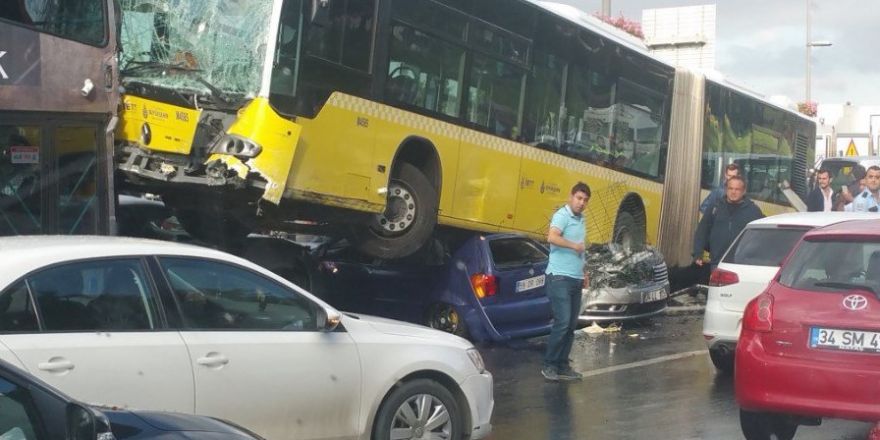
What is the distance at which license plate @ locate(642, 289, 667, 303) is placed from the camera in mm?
13742

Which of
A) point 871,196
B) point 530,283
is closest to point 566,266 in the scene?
point 530,283

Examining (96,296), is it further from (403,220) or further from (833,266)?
(403,220)

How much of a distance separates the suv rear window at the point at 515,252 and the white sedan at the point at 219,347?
17.4ft

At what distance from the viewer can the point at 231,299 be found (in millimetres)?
5930

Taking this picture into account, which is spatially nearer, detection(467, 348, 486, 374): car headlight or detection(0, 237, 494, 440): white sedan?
detection(0, 237, 494, 440): white sedan

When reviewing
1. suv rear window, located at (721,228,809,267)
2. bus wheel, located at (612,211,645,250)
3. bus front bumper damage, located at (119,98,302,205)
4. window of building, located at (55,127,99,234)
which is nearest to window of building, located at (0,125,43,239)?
window of building, located at (55,127,99,234)

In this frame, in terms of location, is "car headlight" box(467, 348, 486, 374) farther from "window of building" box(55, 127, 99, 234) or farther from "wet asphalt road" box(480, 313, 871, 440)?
"window of building" box(55, 127, 99, 234)

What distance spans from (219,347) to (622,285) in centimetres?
869

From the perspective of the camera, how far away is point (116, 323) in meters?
5.36

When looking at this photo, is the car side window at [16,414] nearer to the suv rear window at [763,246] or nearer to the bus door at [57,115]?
the bus door at [57,115]

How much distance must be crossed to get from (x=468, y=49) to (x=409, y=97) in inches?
51.8

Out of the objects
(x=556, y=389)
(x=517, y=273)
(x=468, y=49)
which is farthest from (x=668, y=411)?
(x=468, y=49)

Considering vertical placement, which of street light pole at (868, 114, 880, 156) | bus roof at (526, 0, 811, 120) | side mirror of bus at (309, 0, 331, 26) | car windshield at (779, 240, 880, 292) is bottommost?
car windshield at (779, 240, 880, 292)

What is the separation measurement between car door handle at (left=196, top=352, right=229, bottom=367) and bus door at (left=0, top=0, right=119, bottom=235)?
3713 mm
